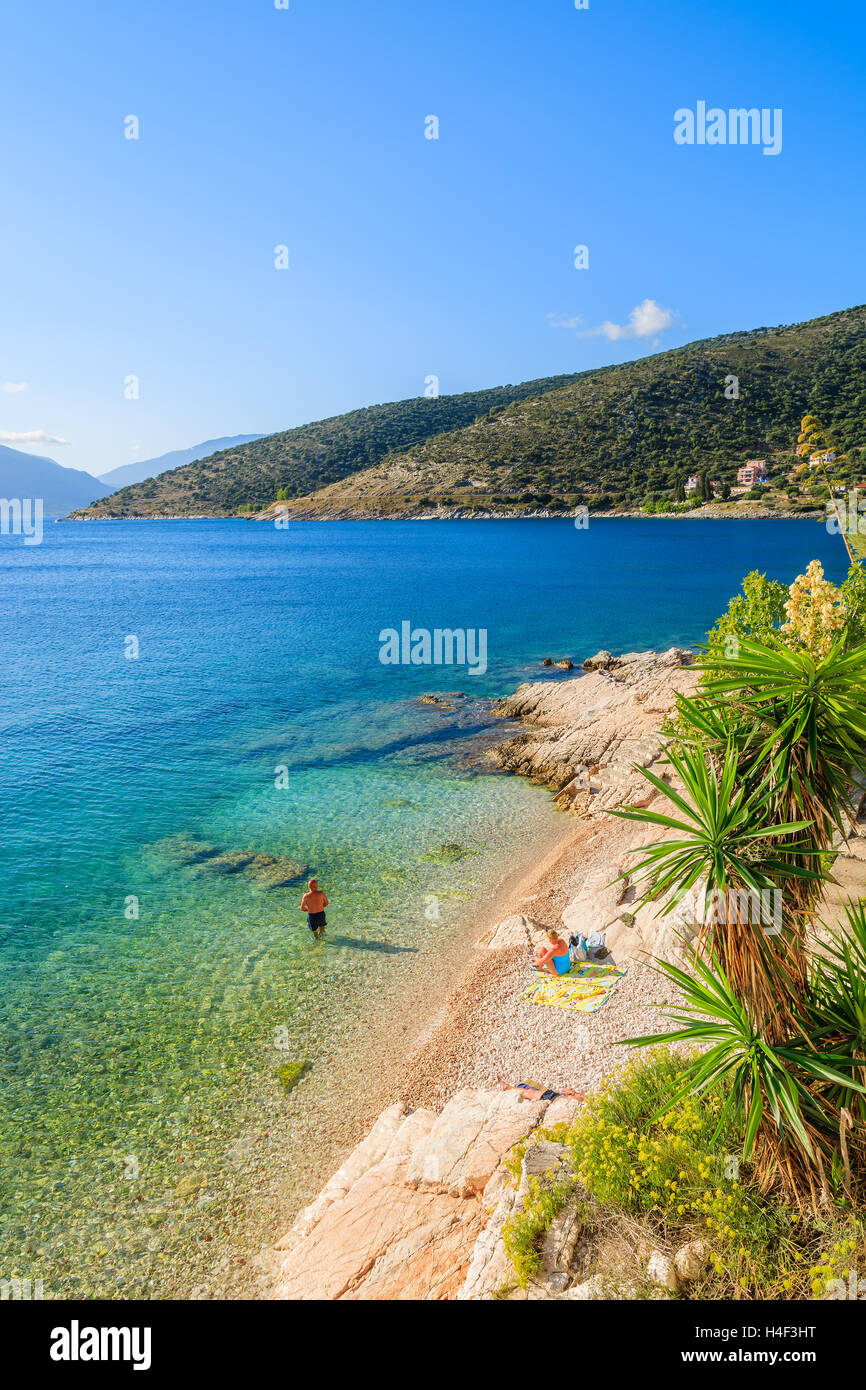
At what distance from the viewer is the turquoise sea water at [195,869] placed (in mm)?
10867

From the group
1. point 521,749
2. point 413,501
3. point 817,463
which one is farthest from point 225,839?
point 413,501

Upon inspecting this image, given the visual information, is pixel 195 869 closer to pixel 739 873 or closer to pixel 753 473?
pixel 739 873

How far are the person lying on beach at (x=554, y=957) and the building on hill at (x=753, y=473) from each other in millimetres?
134985

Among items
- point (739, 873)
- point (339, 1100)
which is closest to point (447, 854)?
point (339, 1100)

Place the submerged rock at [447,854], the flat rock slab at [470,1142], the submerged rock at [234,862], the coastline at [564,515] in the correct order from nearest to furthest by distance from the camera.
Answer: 1. the flat rock slab at [470,1142]
2. the submerged rock at [234,862]
3. the submerged rock at [447,854]
4. the coastline at [564,515]

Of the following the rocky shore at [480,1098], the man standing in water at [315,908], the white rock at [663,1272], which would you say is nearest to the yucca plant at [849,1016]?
the rocky shore at [480,1098]

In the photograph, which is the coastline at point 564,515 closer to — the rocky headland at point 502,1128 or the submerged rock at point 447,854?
the submerged rock at point 447,854

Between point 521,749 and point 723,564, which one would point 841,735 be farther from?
point 723,564

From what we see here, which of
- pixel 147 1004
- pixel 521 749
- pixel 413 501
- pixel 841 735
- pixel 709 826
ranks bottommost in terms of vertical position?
pixel 147 1004

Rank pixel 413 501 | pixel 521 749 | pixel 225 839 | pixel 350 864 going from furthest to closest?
pixel 413 501 < pixel 521 749 < pixel 225 839 < pixel 350 864

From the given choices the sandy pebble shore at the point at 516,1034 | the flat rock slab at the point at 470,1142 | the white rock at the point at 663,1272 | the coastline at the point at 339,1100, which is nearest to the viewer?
the white rock at the point at 663,1272

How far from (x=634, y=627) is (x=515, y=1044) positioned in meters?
45.2

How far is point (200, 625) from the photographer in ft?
197

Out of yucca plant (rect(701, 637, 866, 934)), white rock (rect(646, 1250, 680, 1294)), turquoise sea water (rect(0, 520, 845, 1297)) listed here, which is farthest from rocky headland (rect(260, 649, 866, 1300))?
turquoise sea water (rect(0, 520, 845, 1297))
